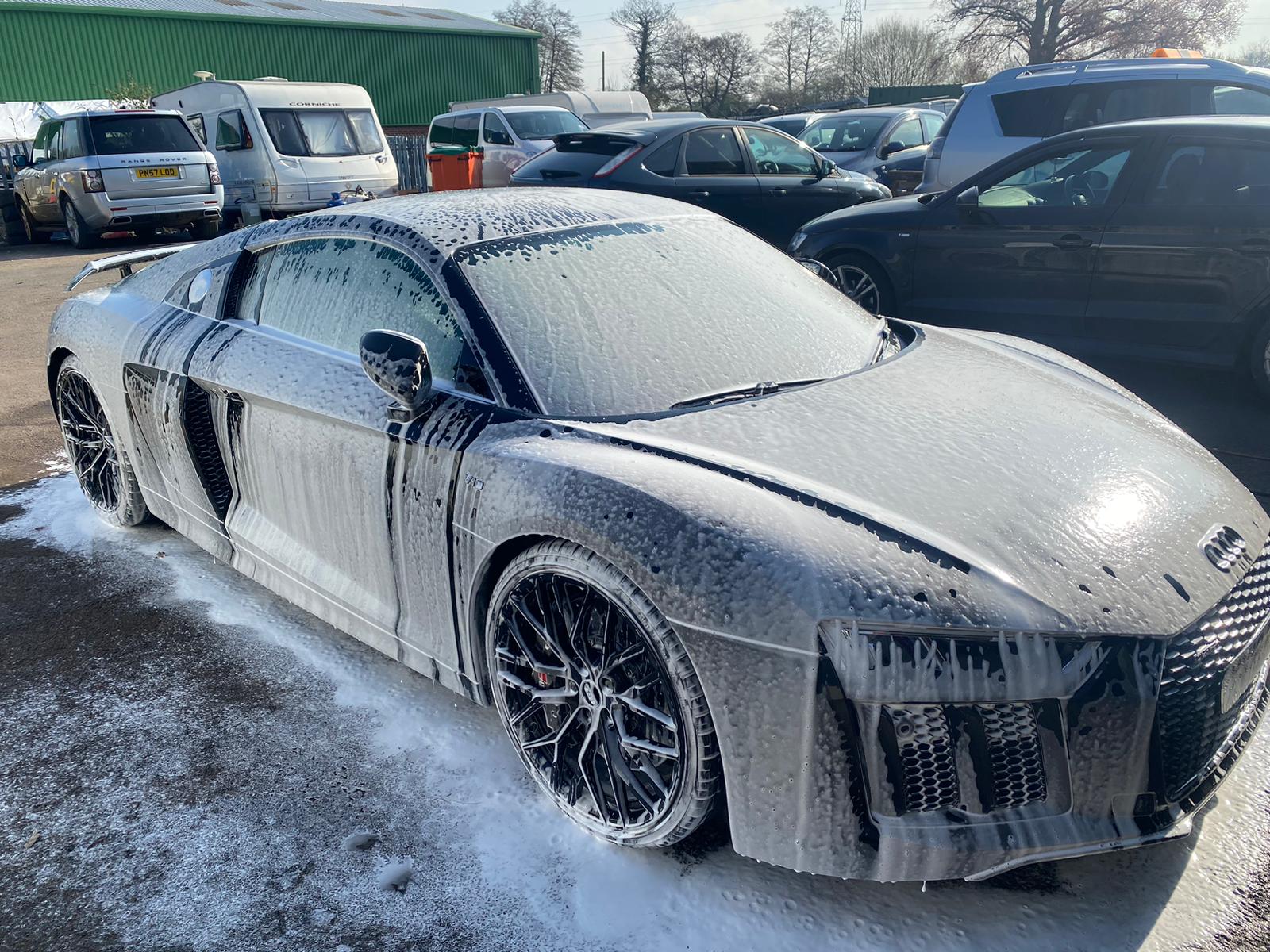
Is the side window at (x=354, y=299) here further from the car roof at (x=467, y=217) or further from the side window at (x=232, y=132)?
the side window at (x=232, y=132)

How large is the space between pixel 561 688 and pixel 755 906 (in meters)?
0.62

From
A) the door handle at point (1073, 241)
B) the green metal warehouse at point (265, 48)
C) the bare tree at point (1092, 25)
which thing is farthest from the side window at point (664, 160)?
the bare tree at point (1092, 25)

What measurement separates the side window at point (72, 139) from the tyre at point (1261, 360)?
1374 centimetres

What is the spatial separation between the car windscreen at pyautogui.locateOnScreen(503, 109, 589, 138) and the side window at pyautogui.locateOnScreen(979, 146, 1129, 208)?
10.5 meters

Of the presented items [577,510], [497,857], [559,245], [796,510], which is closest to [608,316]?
[559,245]

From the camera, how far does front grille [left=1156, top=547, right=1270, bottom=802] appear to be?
185 cm

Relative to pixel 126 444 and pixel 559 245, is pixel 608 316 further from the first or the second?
pixel 126 444

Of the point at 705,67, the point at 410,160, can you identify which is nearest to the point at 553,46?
the point at 705,67

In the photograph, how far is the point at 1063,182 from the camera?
585cm

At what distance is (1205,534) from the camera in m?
2.17

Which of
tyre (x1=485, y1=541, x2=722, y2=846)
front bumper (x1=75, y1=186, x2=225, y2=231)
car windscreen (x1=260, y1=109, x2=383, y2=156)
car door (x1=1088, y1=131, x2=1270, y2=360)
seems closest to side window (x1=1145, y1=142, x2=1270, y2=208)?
car door (x1=1088, y1=131, x2=1270, y2=360)

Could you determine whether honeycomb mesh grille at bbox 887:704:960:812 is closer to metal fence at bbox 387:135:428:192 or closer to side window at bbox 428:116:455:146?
side window at bbox 428:116:455:146

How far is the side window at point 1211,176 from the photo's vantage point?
5.21 m

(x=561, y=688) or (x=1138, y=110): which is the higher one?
(x=1138, y=110)
